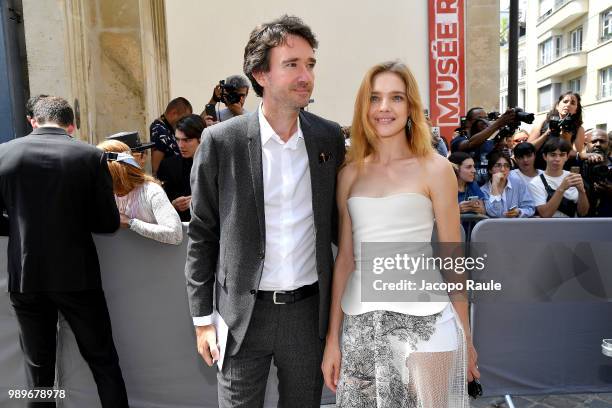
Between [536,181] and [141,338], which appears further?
[536,181]

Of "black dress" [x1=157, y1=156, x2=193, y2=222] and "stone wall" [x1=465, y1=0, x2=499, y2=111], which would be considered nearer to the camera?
"black dress" [x1=157, y1=156, x2=193, y2=222]

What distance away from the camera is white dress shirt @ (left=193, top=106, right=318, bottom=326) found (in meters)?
1.84

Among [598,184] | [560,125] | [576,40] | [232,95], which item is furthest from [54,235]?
[576,40]

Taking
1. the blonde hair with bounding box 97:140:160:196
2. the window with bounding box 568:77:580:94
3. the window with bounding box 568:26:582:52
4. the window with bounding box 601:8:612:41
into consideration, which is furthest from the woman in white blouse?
the window with bounding box 568:26:582:52

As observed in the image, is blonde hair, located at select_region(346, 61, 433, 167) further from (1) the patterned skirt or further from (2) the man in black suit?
(2) the man in black suit

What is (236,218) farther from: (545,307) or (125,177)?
(545,307)

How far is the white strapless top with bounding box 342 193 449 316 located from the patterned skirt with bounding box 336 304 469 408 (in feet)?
0.09

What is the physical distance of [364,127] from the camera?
6.22ft

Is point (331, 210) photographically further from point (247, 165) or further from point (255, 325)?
point (255, 325)

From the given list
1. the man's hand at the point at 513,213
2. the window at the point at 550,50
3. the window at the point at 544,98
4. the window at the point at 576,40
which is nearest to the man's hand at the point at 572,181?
the man's hand at the point at 513,213

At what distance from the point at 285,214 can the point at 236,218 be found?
0.19 metres

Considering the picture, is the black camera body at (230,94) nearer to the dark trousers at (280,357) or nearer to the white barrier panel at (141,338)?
the white barrier panel at (141,338)

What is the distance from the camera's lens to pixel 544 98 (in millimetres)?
43906

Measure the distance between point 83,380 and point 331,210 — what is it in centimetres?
223
